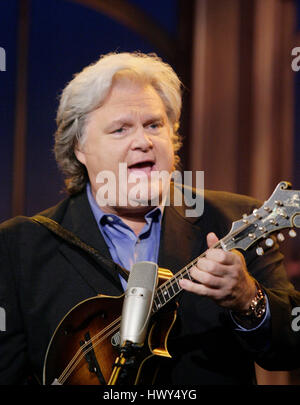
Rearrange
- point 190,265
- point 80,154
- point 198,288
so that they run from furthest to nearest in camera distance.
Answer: point 80,154
point 190,265
point 198,288

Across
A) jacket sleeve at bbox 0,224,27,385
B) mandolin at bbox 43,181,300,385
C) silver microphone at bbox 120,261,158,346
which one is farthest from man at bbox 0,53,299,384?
silver microphone at bbox 120,261,158,346

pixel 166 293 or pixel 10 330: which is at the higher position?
pixel 166 293

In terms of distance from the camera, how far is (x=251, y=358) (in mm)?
1707

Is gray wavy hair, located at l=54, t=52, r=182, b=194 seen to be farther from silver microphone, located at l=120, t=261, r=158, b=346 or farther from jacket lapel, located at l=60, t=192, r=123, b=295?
silver microphone, located at l=120, t=261, r=158, b=346

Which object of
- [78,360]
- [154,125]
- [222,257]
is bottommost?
[78,360]

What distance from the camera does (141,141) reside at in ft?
5.75

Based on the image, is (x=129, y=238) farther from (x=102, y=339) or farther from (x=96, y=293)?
(x=102, y=339)

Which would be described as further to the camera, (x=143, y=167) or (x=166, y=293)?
(x=143, y=167)

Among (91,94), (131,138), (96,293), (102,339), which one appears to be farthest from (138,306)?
(91,94)

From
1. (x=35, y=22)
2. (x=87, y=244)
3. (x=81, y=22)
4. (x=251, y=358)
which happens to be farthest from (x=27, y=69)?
(x=251, y=358)

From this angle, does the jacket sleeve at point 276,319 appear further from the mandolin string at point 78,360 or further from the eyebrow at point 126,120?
the eyebrow at point 126,120

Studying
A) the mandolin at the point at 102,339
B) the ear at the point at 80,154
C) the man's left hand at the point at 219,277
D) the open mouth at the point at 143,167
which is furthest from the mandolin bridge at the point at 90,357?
the ear at the point at 80,154

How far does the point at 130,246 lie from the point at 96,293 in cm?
22
